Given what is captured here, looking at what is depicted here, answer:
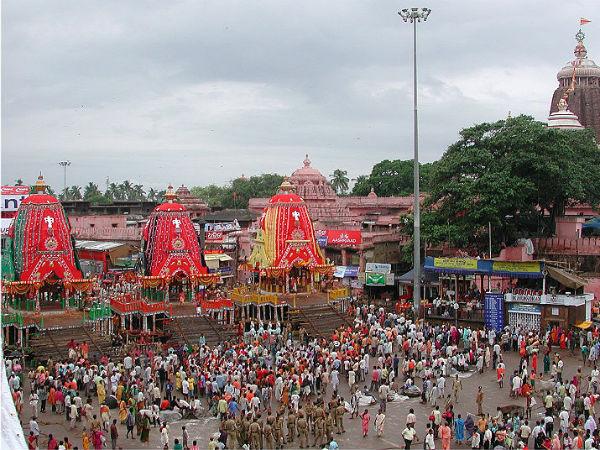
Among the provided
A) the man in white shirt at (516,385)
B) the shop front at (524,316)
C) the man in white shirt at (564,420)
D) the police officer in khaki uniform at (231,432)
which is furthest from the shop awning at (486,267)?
the police officer in khaki uniform at (231,432)

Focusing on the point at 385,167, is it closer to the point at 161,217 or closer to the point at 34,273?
the point at 161,217

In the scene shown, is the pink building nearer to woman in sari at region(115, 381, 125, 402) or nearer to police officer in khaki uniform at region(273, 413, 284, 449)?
woman in sari at region(115, 381, 125, 402)

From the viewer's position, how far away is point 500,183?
31297 mm

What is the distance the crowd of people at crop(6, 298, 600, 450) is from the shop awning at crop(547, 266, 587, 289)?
221 centimetres

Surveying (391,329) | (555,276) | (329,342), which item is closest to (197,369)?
(329,342)

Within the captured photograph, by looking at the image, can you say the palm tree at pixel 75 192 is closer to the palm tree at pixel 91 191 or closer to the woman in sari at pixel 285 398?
the palm tree at pixel 91 191

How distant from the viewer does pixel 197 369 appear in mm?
20359

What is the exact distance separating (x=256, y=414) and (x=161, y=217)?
550 inches

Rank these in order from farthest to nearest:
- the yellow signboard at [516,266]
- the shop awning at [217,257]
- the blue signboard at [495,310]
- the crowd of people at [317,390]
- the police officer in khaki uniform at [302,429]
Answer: the shop awning at [217,257], the yellow signboard at [516,266], the blue signboard at [495,310], the police officer in khaki uniform at [302,429], the crowd of people at [317,390]

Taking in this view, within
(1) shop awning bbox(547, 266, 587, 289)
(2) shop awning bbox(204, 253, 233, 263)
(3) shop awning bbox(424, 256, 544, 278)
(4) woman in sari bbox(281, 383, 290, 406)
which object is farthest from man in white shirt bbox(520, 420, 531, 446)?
(2) shop awning bbox(204, 253, 233, 263)

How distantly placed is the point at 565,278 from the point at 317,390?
444 inches

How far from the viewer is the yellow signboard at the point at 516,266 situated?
27070mm

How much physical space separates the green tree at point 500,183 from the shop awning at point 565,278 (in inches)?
186

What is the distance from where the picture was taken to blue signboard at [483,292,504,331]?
87.8ft
